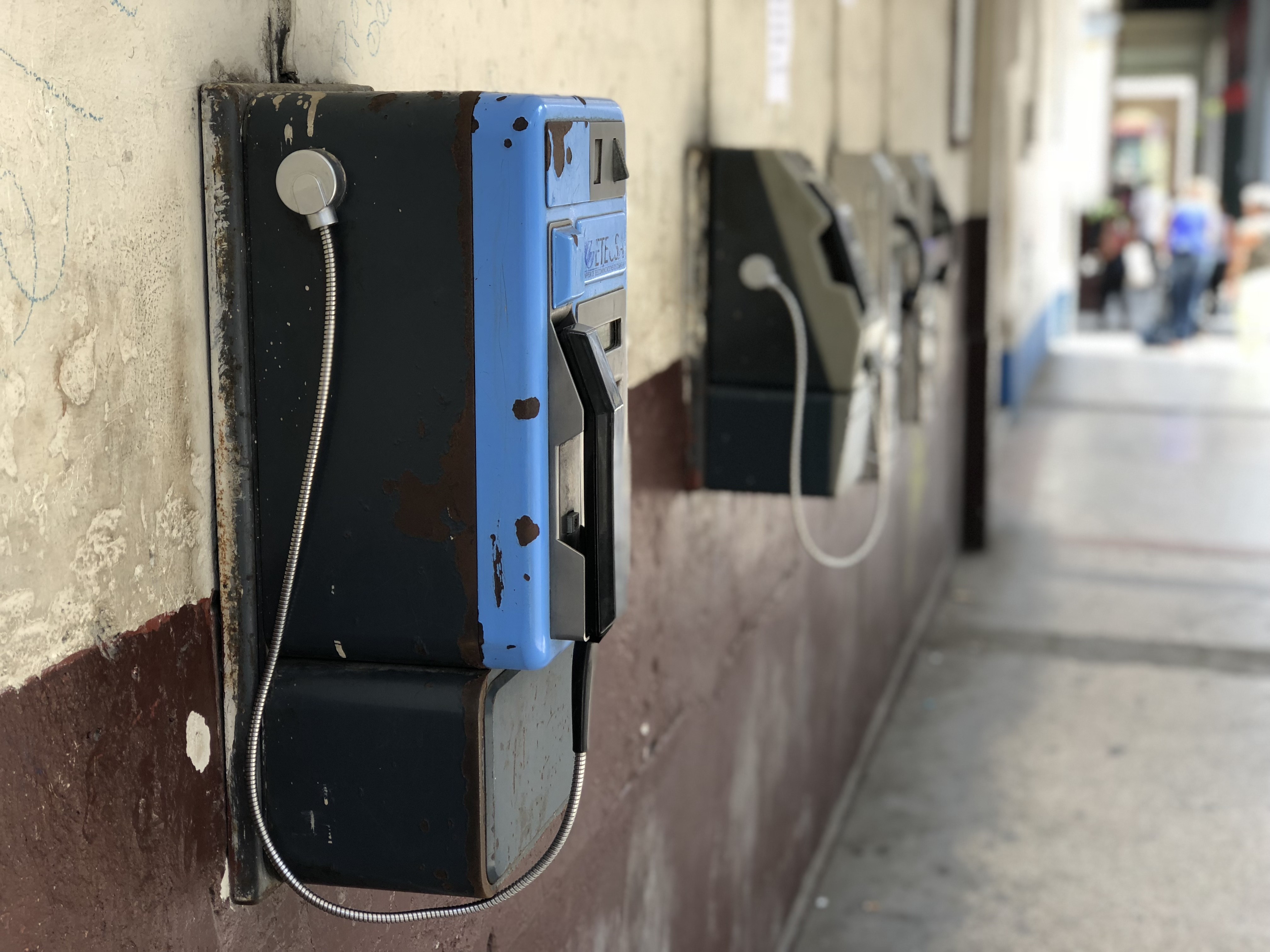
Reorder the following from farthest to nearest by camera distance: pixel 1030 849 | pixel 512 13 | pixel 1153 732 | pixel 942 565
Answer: pixel 942 565
pixel 1153 732
pixel 1030 849
pixel 512 13

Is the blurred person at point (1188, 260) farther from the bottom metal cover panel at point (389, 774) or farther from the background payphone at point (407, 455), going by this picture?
the bottom metal cover panel at point (389, 774)

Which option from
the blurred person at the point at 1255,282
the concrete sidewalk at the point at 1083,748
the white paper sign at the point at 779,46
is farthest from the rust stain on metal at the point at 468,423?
the blurred person at the point at 1255,282

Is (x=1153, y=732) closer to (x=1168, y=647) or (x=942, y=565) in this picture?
(x=1168, y=647)

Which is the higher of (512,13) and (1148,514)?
(512,13)

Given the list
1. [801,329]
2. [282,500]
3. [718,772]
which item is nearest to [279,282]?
[282,500]

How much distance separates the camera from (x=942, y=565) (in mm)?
5832

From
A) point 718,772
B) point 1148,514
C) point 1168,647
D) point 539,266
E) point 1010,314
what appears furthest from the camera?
point 1010,314

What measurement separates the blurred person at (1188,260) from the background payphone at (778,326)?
11080mm

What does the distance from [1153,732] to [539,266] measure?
3.71 m

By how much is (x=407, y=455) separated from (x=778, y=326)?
53.1 inches

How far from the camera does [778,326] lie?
2.48 metres

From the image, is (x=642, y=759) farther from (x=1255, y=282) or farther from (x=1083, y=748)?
(x=1255, y=282)

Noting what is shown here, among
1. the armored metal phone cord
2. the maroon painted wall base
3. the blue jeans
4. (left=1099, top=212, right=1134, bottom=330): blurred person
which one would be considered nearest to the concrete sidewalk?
the maroon painted wall base

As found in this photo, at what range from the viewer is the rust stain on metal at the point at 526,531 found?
3.99ft
